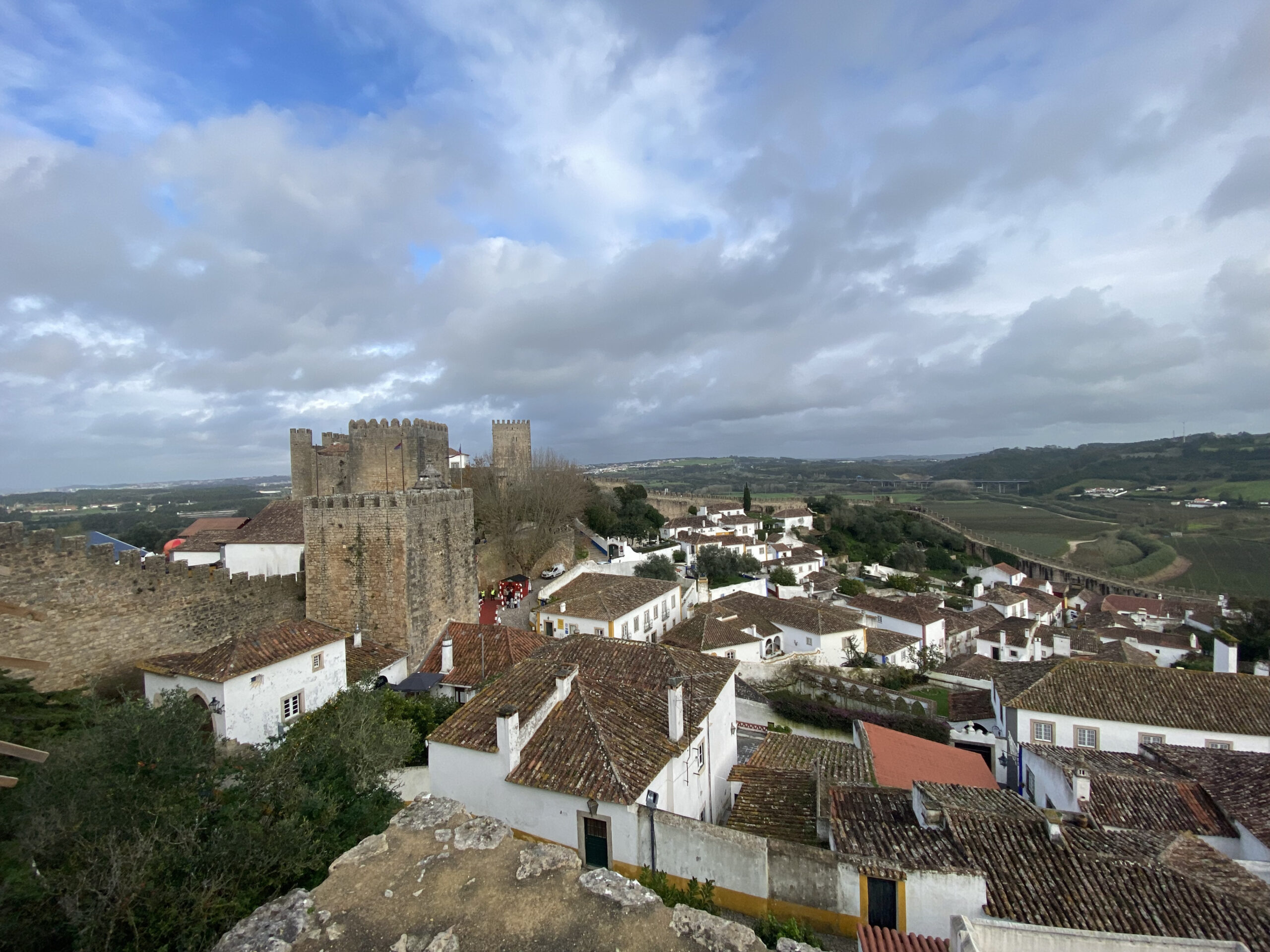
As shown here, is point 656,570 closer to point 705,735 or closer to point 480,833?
point 705,735

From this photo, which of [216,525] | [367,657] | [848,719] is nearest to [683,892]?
[367,657]

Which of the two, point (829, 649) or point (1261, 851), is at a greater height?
point (1261, 851)

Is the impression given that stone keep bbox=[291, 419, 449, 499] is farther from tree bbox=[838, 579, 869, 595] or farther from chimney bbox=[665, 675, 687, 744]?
tree bbox=[838, 579, 869, 595]

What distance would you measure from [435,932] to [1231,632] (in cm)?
4707

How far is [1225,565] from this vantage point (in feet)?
195

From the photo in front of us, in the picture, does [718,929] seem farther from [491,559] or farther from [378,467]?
[378,467]

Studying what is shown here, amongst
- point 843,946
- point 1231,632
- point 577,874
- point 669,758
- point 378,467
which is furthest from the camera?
point 1231,632

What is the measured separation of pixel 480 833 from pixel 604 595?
67.2 feet

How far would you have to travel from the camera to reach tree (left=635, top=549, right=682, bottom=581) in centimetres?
3212

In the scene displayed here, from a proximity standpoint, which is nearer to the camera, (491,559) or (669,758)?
(669,758)

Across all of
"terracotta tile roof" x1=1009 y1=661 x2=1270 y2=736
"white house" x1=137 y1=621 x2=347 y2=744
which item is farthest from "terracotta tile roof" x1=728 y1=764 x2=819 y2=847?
"terracotta tile roof" x1=1009 y1=661 x2=1270 y2=736

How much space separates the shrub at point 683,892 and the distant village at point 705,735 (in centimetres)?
17

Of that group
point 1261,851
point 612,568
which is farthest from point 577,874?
point 612,568

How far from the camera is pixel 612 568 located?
105 ft
